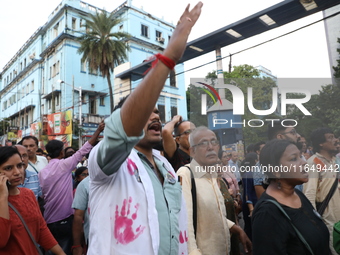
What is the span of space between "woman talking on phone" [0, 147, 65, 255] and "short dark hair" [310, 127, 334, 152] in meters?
3.04

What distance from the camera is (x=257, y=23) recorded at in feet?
35.2

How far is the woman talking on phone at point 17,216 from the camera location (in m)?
2.01

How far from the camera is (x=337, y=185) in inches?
113

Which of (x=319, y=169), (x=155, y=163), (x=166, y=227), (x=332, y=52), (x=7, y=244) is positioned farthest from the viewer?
(x=332, y=52)

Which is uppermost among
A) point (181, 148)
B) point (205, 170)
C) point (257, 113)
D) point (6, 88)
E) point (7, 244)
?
point (6, 88)

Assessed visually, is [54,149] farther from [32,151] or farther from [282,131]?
[282,131]

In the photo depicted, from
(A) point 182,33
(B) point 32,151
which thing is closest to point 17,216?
(A) point 182,33

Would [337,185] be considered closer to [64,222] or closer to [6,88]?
[64,222]

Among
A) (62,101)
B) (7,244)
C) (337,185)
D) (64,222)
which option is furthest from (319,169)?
(62,101)

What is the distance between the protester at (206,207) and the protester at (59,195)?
160cm

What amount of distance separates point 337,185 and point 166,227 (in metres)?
2.26

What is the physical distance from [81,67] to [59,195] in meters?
24.8

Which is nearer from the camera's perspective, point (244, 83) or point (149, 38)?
point (244, 83)

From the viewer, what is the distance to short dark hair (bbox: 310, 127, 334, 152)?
10.8 ft
